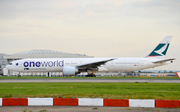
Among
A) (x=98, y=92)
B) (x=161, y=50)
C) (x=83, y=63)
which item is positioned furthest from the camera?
(x=161, y=50)

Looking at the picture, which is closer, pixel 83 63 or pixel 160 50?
pixel 83 63

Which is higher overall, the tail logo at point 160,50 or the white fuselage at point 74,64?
the tail logo at point 160,50

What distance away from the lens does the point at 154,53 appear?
4219 centimetres

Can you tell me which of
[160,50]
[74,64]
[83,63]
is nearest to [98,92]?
[83,63]

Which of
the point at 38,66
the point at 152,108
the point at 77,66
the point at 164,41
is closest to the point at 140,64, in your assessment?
the point at 164,41

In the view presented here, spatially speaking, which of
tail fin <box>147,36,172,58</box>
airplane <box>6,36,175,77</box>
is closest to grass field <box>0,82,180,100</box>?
airplane <box>6,36,175,77</box>

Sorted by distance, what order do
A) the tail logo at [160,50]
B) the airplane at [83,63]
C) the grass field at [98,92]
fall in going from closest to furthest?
the grass field at [98,92]
the airplane at [83,63]
the tail logo at [160,50]

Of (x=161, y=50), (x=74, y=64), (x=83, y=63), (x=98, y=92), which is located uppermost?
(x=161, y=50)

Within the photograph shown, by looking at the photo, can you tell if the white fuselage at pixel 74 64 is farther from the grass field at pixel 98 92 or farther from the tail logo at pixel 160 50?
the grass field at pixel 98 92

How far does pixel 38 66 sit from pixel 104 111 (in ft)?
106

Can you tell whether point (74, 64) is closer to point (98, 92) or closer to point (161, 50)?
point (161, 50)

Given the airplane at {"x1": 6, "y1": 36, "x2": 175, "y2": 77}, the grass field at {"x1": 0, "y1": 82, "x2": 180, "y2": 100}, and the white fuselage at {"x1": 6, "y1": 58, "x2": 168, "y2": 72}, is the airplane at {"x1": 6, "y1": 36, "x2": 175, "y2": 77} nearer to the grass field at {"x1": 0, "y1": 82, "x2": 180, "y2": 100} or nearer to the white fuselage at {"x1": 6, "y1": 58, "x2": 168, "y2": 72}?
the white fuselage at {"x1": 6, "y1": 58, "x2": 168, "y2": 72}

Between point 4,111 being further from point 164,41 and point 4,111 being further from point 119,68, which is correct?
point 164,41

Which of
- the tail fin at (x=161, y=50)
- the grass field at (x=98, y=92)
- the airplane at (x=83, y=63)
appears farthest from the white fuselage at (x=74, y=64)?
the grass field at (x=98, y=92)
